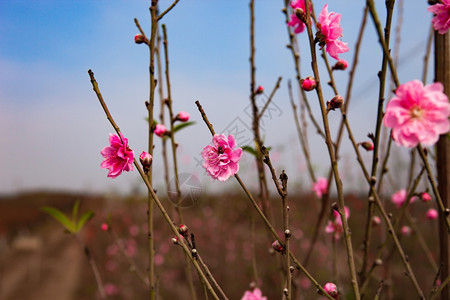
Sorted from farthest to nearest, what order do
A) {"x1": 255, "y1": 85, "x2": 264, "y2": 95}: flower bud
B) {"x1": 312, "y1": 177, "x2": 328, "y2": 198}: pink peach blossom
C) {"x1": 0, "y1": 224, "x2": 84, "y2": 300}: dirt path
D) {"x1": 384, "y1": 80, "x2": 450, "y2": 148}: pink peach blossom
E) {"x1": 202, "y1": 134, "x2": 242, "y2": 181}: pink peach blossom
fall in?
{"x1": 0, "y1": 224, "x2": 84, "y2": 300}: dirt path < {"x1": 312, "y1": 177, "x2": 328, "y2": 198}: pink peach blossom < {"x1": 255, "y1": 85, "x2": 264, "y2": 95}: flower bud < {"x1": 202, "y1": 134, "x2": 242, "y2": 181}: pink peach blossom < {"x1": 384, "y1": 80, "x2": 450, "y2": 148}: pink peach blossom

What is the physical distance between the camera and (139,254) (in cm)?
688

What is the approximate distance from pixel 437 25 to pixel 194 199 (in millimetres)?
702

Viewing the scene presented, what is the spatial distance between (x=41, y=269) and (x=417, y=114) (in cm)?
838

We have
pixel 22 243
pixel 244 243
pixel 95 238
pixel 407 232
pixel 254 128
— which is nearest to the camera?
pixel 254 128

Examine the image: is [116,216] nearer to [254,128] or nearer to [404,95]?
[254,128]

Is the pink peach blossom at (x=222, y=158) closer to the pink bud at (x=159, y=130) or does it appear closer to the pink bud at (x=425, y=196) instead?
the pink bud at (x=159, y=130)

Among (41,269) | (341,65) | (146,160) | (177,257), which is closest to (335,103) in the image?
(341,65)

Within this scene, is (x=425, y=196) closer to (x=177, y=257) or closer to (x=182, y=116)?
(x=182, y=116)

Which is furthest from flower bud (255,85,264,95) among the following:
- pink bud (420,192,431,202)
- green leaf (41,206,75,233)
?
green leaf (41,206,75,233)

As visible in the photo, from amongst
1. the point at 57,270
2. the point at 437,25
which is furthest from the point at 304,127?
the point at 57,270

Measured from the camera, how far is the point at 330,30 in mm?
787

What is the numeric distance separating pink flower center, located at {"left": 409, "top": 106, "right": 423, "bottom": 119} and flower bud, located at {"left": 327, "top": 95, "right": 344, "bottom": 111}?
15 cm

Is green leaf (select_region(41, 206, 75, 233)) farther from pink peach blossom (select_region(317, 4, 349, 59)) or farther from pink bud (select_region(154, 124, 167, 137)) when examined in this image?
pink peach blossom (select_region(317, 4, 349, 59))

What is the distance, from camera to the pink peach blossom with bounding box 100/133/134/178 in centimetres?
74
